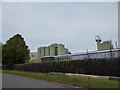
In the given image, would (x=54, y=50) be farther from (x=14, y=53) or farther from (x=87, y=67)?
(x=87, y=67)

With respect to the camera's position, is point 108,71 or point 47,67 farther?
point 47,67

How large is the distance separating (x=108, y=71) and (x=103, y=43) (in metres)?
27.2

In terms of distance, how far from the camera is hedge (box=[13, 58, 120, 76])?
20.3 metres

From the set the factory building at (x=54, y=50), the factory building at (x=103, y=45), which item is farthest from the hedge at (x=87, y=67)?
the factory building at (x=54, y=50)

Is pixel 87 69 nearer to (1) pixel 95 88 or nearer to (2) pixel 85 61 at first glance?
(2) pixel 85 61

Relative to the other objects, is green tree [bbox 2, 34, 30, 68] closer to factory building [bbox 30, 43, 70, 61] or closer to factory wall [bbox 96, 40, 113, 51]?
factory wall [bbox 96, 40, 113, 51]

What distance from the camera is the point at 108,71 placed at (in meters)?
20.9

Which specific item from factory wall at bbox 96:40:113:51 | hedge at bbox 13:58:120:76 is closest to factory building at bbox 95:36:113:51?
factory wall at bbox 96:40:113:51

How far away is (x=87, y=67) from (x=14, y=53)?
115ft

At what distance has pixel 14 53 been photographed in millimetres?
55031

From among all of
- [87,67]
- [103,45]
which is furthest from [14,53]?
[87,67]

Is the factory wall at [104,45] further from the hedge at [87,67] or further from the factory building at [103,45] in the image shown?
the hedge at [87,67]

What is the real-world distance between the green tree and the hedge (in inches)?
793

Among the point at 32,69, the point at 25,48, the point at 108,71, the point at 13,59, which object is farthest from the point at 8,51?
the point at 108,71
